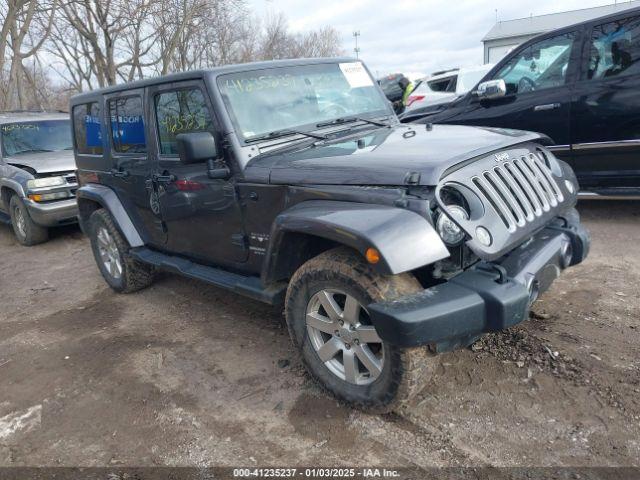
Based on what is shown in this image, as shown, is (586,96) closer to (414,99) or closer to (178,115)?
(178,115)

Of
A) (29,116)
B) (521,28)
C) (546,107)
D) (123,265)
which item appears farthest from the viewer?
(521,28)

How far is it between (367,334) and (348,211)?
2.03 ft

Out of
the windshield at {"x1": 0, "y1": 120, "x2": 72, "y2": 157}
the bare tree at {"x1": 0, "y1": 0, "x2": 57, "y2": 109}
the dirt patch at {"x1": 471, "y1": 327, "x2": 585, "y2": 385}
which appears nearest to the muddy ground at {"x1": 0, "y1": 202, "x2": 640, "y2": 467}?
the dirt patch at {"x1": 471, "y1": 327, "x2": 585, "y2": 385}

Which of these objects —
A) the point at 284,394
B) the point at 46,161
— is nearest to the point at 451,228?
the point at 284,394

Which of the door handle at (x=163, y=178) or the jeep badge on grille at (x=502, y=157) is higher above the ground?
the jeep badge on grille at (x=502, y=157)

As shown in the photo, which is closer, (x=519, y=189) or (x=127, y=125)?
(x=519, y=189)

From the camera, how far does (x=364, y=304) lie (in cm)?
249

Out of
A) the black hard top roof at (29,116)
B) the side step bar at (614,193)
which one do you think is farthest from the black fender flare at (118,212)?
the black hard top roof at (29,116)

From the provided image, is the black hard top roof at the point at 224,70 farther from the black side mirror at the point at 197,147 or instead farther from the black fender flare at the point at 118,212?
the black fender flare at the point at 118,212

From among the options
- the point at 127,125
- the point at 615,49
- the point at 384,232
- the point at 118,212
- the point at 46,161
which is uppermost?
the point at 615,49

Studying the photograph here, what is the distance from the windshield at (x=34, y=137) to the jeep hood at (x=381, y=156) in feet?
20.3

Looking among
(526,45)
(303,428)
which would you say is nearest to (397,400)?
(303,428)

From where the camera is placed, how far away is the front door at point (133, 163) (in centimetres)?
414

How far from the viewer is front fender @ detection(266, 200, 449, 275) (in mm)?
2252
